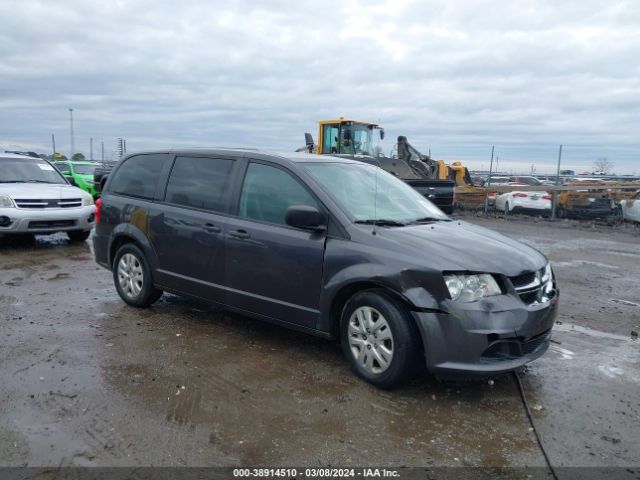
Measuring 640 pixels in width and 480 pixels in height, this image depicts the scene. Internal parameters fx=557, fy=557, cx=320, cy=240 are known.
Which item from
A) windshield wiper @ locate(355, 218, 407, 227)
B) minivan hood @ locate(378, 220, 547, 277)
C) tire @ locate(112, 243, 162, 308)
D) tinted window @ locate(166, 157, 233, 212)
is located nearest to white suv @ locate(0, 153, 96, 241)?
tire @ locate(112, 243, 162, 308)

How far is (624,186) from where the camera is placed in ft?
59.3

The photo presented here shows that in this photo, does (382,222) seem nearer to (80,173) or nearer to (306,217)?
(306,217)

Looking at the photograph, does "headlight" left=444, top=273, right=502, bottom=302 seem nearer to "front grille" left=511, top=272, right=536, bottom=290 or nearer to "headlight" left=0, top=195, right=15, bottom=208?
"front grille" left=511, top=272, right=536, bottom=290

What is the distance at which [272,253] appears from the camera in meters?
4.67

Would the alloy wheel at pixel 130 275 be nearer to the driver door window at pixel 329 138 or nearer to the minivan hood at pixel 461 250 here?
the minivan hood at pixel 461 250

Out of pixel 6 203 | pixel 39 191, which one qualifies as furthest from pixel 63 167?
pixel 6 203

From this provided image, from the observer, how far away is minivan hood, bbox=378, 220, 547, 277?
3889 millimetres

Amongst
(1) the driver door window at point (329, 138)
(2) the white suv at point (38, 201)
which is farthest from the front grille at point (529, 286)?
(1) the driver door window at point (329, 138)

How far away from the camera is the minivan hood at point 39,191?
973 centimetres

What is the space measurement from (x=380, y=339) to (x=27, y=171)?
9557 mm

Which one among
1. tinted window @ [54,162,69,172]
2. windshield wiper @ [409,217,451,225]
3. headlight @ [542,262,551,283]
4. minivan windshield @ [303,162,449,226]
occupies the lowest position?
headlight @ [542,262,551,283]

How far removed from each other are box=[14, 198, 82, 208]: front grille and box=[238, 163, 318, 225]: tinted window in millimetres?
6358

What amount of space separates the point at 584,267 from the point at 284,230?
6936 millimetres

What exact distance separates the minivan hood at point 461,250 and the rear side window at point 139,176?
283 cm
